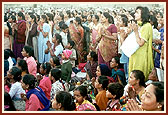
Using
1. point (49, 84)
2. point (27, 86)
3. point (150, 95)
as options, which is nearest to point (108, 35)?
point (49, 84)

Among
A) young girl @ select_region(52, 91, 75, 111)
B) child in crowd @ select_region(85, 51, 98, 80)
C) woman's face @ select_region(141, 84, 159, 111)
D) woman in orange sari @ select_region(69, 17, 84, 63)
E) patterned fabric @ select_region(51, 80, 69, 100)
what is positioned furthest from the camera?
woman in orange sari @ select_region(69, 17, 84, 63)

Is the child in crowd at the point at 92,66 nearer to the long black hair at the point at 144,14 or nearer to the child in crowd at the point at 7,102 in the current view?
the long black hair at the point at 144,14

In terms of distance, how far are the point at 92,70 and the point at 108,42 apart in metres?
0.53

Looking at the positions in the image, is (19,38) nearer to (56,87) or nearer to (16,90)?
(56,87)

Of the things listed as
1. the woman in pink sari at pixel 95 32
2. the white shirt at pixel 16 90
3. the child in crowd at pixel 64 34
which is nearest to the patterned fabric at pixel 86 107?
the white shirt at pixel 16 90

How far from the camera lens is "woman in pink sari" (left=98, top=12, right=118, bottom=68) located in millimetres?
4707

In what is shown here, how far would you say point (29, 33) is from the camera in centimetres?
605

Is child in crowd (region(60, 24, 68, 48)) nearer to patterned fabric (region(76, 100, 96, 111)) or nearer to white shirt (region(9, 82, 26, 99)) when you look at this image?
white shirt (region(9, 82, 26, 99))

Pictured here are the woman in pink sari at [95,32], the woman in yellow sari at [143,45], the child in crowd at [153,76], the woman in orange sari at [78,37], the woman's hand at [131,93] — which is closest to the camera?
the woman's hand at [131,93]

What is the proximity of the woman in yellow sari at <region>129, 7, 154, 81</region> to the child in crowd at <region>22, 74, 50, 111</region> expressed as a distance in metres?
1.38

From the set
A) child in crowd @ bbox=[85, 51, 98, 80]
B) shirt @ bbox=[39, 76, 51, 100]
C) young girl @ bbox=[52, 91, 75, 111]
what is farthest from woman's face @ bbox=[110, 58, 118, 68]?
young girl @ bbox=[52, 91, 75, 111]

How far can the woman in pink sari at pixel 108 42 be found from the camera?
185 inches

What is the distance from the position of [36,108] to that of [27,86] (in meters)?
0.29

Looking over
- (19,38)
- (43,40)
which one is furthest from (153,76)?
(19,38)
